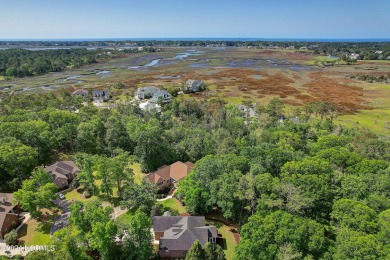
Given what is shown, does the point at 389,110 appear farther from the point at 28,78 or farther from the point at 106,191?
the point at 28,78

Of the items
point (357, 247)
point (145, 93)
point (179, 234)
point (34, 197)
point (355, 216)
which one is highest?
point (145, 93)

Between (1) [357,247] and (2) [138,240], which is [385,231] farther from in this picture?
(2) [138,240]

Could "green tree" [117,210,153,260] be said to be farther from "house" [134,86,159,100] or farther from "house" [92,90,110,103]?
"house" [92,90,110,103]

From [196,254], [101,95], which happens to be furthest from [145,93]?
[196,254]

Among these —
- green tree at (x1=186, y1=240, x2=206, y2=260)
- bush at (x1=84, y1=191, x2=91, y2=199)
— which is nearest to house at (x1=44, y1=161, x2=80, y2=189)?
bush at (x1=84, y1=191, x2=91, y2=199)

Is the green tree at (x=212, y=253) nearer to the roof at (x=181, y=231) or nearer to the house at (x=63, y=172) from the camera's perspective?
the roof at (x=181, y=231)

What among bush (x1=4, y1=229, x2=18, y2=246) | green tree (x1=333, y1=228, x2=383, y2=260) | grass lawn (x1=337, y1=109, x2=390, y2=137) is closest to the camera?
green tree (x1=333, y1=228, x2=383, y2=260)

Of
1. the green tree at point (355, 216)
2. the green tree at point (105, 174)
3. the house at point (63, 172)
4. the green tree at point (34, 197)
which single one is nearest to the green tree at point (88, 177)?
the green tree at point (105, 174)
